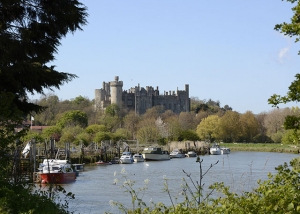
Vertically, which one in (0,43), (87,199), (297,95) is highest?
(0,43)

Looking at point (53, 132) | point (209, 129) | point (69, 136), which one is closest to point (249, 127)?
point (209, 129)

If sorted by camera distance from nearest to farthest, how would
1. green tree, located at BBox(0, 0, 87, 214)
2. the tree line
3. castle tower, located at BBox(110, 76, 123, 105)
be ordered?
1. green tree, located at BBox(0, 0, 87, 214)
2. the tree line
3. castle tower, located at BBox(110, 76, 123, 105)

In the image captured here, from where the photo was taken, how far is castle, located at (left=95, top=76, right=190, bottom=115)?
134750 millimetres


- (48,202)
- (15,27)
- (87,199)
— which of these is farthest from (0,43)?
(87,199)

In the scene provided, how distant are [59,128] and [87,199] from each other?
55866 mm

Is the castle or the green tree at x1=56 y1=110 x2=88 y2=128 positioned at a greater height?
the castle

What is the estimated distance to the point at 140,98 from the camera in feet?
454

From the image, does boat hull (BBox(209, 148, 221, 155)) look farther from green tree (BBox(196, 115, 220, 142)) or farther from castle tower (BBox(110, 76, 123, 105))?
castle tower (BBox(110, 76, 123, 105))

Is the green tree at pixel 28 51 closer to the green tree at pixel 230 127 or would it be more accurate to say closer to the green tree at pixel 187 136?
the green tree at pixel 187 136

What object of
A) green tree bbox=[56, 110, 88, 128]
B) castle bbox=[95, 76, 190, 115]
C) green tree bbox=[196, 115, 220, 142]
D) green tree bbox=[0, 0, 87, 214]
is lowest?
green tree bbox=[0, 0, 87, 214]

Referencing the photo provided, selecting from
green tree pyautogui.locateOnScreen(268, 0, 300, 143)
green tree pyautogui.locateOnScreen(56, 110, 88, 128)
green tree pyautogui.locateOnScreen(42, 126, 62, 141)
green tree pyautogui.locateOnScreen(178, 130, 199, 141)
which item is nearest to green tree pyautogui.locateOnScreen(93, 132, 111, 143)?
green tree pyautogui.locateOnScreen(42, 126, 62, 141)

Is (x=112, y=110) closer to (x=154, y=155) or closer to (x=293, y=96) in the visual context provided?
(x=154, y=155)

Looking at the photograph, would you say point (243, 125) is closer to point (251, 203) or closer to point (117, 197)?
point (117, 197)

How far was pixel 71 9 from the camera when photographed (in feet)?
38.5
